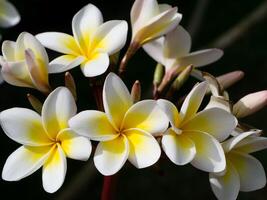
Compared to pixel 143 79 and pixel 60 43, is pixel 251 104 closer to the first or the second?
pixel 60 43

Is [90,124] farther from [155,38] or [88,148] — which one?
[155,38]

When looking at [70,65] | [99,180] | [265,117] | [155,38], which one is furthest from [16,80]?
[265,117]

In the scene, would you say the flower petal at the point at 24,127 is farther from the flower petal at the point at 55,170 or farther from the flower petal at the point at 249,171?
the flower petal at the point at 249,171

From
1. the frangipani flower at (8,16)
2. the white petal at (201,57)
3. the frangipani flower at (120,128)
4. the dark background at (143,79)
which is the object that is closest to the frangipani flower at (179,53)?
the white petal at (201,57)

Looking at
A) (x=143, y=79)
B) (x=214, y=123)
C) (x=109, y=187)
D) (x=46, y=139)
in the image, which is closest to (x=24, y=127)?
(x=46, y=139)

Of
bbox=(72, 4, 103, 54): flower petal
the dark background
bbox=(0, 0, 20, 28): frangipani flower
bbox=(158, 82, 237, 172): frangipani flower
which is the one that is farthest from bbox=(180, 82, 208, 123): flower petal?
the dark background

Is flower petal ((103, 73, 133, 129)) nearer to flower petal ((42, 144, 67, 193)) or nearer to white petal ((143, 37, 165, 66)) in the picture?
flower petal ((42, 144, 67, 193))
